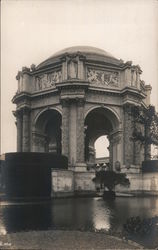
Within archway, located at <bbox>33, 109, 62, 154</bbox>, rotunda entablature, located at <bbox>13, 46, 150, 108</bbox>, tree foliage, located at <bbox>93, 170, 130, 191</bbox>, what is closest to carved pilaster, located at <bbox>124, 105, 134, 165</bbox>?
rotunda entablature, located at <bbox>13, 46, 150, 108</bbox>

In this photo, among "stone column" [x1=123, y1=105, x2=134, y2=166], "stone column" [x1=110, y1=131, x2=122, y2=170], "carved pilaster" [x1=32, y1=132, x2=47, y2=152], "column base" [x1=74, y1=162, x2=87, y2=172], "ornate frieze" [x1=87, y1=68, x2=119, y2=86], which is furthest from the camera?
"carved pilaster" [x1=32, y1=132, x2=47, y2=152]

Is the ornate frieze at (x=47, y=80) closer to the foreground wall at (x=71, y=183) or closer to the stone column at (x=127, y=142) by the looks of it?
the stone column at (x=127, y=142)

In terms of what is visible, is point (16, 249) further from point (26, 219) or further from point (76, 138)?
point (76, 138)

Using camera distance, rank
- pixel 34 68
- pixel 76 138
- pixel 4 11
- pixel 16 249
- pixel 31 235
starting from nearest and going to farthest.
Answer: pixel 16 249
pixel 31 235
pixel 4 11
pixel 76 138
pixel 34 68

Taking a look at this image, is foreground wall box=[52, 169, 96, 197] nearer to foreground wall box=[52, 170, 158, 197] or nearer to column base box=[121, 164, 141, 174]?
foreground wall box=[52, 170, 158, 197]

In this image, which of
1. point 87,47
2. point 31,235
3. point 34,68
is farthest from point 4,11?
point 87,47

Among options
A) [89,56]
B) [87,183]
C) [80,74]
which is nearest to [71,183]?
[87,183]

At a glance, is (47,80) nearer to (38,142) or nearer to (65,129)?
(65,129)
